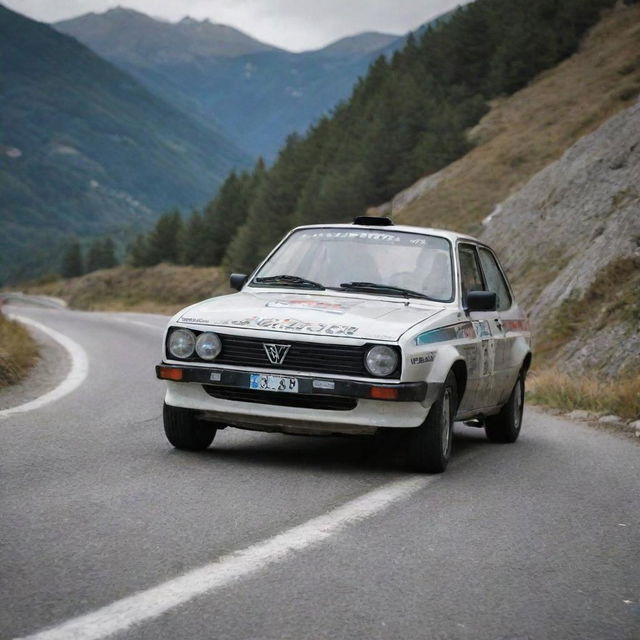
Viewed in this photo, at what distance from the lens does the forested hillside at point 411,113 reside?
6144cm

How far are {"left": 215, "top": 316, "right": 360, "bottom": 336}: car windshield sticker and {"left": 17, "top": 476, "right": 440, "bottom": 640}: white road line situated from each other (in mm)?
1124

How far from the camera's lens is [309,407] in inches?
265

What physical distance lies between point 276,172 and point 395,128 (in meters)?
21.0

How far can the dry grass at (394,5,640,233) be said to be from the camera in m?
40.7

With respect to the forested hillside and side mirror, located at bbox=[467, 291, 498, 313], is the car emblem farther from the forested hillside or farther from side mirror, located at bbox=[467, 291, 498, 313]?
the forested hillside

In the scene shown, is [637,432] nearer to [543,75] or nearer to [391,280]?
[391,280]

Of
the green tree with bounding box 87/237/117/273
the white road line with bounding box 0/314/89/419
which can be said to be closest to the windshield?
the white road line with bounding box 0/314/89/419

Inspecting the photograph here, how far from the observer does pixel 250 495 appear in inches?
230

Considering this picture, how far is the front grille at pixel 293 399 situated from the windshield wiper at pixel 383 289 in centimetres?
136

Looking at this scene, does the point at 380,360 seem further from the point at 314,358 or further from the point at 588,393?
the point at 588,393

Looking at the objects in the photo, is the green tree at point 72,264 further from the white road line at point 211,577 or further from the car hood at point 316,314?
the white road line at point 211,577

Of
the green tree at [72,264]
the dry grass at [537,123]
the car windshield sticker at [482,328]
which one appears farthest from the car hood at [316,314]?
the green tree at [72,264]

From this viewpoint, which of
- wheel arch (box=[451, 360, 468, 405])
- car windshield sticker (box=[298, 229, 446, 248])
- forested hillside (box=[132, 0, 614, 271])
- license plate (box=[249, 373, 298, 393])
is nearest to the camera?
license plate (box=[249, 373, 298, 393])

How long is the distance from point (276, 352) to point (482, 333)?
211 cm
